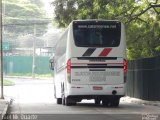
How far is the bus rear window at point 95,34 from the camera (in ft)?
78.5

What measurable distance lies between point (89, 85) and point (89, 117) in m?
5.35

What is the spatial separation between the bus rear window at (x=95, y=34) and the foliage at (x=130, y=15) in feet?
22.6

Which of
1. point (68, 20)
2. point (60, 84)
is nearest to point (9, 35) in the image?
point (68, 20)

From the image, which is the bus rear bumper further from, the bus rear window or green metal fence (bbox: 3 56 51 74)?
green metal fence (bbox: 3 56 51 74)

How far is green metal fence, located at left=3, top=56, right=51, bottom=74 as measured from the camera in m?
92.0

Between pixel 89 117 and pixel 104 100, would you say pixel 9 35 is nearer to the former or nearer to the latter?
pixel 104 100

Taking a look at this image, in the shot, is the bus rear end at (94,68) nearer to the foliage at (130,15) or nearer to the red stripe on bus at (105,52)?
the red stripe on bus at (105,52)

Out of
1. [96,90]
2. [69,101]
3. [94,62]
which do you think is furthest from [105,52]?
[69,101]

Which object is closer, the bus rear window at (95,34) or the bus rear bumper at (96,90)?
the bus rear bumper at (96,90)

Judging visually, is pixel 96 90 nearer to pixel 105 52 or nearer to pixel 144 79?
pixel 105 52

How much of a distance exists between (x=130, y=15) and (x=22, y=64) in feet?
208

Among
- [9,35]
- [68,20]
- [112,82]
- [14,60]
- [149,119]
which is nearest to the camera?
[149,119]

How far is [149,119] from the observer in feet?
57.1

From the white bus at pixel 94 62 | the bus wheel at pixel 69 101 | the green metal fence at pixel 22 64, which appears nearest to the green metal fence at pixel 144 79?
the white bus at pixel 94 62
